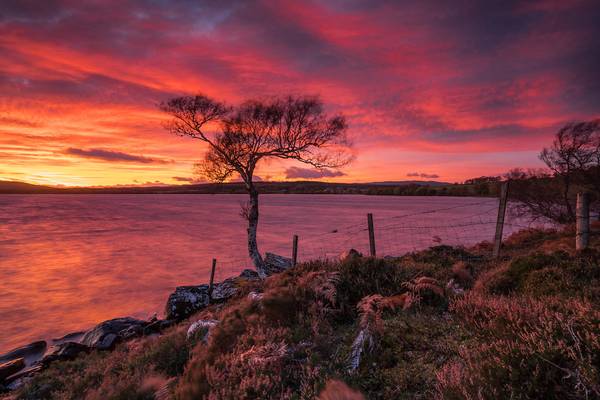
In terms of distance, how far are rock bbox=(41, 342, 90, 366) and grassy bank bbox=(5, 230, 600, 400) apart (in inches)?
81.6

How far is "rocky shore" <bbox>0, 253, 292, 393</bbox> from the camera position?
393 inches

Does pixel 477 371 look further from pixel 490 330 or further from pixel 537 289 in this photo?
pixel 537 289

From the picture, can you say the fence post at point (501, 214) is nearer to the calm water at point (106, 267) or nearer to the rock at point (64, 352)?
the calm water at point (106, 267)

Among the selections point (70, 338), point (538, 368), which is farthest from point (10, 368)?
point (538, 368)

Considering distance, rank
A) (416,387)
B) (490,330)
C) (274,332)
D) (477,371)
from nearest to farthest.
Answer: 1. (477,371)
2. (416,387)
3. (490,330)
4. (274,332)

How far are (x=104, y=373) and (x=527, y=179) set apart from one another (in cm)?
2729

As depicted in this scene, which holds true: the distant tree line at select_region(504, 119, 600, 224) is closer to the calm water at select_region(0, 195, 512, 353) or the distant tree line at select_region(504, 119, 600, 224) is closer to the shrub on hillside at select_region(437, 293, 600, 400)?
the calm water at select_region(0, 195, 512, 353)

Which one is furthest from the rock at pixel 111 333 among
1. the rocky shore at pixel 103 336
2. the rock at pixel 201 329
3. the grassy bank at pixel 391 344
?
the rock at pixel 201 329

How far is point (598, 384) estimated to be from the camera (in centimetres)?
243

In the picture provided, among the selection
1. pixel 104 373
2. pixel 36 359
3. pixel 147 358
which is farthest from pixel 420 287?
pixel 36 359

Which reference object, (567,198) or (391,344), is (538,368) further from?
(567,198)

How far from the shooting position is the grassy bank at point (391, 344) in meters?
2.94

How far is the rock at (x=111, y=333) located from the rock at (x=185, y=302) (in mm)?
1250

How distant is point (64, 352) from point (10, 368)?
1.55 metres
